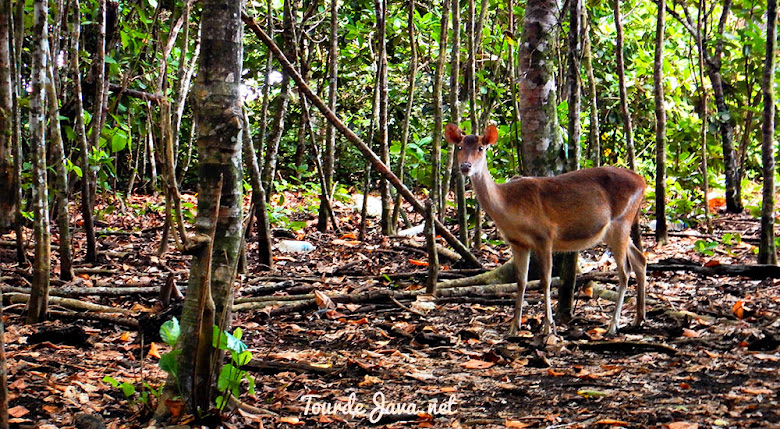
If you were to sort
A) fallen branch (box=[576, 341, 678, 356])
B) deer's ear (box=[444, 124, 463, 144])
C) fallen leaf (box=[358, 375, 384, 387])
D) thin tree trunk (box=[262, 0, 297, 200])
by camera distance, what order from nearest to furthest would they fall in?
fallen leaf (box=[358, 375, 384, 387]) < fallen branch (box=[576, 341, 678, 356]) < deer's ear (box=[444, 124, 463, 144]) < thin tree trunk (box=[262, 0, 297, 200])

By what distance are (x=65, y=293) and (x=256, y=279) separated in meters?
1.94

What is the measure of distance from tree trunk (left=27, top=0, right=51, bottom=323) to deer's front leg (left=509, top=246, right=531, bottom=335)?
384cm

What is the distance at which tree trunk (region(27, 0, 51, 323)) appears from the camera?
610cm

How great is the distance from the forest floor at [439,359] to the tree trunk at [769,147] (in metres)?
0.49

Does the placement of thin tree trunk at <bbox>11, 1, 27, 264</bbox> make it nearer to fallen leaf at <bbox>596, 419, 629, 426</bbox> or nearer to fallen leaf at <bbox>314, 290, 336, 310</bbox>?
fallen leaf at <bbox>314, 290, 336, 310</bbox>

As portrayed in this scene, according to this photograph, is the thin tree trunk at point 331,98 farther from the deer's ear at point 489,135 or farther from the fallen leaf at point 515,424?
the fallen leaf at point 515,424

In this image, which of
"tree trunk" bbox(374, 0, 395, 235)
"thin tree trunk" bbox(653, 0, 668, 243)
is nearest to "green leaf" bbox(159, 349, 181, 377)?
"tree trunk" bbox(374, 0, 395, 235)

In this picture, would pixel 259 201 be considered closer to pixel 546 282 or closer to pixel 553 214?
pixel 553 214

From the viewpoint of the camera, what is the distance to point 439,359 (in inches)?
233

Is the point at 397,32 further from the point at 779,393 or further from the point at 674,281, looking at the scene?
the point at 779,393

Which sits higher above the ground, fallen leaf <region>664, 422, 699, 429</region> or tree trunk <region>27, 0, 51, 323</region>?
Answer: tree trunk <region>27, 0, 51, 323</region>

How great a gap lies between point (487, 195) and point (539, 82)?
155cm

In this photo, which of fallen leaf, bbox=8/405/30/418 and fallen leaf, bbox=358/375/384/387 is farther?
fallen leaf, bbox=358/375/384/387

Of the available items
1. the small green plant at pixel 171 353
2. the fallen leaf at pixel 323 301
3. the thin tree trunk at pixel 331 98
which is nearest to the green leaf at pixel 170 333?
the small green plant at pixel 171 353
